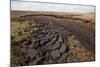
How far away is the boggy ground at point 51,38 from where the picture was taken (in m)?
2.36

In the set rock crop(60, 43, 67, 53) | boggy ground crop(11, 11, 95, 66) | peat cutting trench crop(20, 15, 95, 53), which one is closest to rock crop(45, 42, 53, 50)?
boggy ground crop(11, 11, 95, 66)

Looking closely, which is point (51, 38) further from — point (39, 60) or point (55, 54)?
point (39, 60)

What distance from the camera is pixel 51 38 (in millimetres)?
2488

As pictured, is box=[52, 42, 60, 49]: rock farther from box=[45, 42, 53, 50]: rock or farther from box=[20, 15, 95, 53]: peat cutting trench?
box=[20, 15, 95, 53]: peat cutting trench

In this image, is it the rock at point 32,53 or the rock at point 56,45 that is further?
the rock at point 56,45

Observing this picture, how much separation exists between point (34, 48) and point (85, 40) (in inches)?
29.3

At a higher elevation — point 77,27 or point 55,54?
point 77,27

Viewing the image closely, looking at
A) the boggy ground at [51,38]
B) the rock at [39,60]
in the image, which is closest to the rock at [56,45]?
the boggy ground at [51,38]

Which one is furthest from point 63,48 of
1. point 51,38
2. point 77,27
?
point 77,27

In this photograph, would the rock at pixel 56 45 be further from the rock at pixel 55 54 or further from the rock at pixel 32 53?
the rock at pixel 32 53

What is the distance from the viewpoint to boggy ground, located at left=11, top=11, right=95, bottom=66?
236 centimetres

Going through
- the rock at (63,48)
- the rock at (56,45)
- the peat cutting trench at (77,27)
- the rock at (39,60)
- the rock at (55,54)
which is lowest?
the rock at (39,60)
